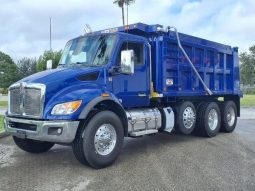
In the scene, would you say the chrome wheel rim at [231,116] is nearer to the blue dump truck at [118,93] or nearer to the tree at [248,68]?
the blue dump truck at [118,93]

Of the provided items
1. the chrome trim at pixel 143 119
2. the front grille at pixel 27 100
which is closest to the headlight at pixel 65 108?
the front grille at pixel 27 100

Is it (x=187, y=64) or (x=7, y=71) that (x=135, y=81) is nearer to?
(x=187, y=64)

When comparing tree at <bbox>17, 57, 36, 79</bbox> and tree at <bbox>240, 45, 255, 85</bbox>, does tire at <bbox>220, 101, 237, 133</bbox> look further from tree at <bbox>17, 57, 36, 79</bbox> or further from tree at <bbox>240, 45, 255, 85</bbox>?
tree at <bbox>240, 45, 255, 85</bbox>

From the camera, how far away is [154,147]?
9.68 m

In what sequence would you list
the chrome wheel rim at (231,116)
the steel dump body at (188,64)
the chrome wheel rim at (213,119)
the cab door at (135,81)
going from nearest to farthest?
the cab door at (135,81)
the steel dump body at (188,64)
the chrome wheel rim at (213,119)
the chrome wheel rim at (231,116)

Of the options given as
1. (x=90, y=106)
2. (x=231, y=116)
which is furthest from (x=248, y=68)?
(x=90, y=106)

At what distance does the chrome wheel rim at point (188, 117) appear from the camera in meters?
10.6

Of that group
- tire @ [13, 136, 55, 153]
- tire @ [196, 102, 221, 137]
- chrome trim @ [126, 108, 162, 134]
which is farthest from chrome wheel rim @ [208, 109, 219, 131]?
tire @ [13, 136, 55, 153]

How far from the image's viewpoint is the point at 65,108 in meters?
7.09

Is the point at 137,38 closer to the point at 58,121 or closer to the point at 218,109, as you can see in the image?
the point at 58,121

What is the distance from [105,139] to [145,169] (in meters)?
0.97

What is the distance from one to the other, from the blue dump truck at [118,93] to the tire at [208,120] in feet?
0.09

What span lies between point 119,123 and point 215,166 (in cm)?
205

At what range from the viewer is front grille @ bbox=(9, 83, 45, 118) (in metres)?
7.17
